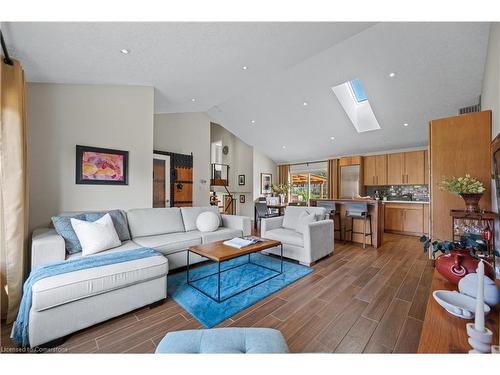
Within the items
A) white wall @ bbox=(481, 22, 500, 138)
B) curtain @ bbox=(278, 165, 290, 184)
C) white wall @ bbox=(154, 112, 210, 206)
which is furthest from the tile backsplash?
white wall @ bbox=(154, 112, 210, 206)

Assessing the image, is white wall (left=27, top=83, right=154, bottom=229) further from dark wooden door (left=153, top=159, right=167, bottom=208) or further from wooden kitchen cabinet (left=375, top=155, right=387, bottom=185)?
wooden kitchen cabinet (left=375, top=155, right=387, bottom=185)

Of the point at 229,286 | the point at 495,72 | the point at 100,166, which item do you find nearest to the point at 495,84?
the point at 495,72

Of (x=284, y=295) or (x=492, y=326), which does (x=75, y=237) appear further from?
(x=492, y=326)

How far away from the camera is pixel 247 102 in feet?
16.6

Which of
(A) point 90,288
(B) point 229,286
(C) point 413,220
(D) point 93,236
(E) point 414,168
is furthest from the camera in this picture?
(E) point 414,168

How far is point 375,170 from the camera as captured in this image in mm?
5887

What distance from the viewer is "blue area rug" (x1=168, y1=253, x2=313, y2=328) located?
1.83 m

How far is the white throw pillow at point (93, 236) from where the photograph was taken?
2.07m

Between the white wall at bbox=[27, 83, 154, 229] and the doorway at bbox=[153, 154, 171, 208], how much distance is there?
120cm

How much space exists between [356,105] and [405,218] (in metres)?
3.17

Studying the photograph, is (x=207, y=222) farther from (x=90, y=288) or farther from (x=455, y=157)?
(x=455, y=157)

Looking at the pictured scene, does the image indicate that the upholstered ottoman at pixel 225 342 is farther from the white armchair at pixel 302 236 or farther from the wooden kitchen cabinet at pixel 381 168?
the wooden kitchen cabinet at pixel 381 168

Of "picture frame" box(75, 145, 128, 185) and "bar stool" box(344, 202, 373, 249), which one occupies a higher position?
"picture frame" box(75, 145, 128, 185)
